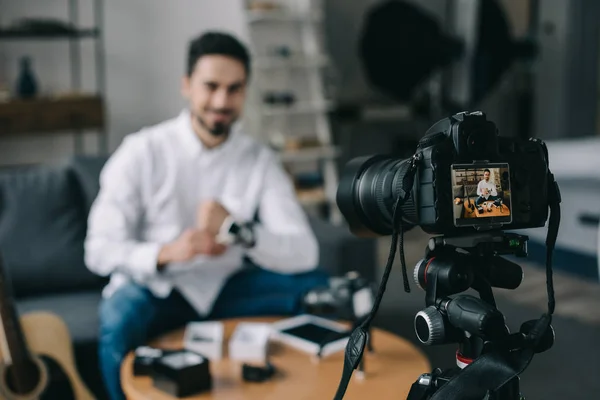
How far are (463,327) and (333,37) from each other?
453 centimetres

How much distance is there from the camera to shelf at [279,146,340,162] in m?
4.40

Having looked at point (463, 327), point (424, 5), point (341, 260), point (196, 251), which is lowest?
point (341, 260)

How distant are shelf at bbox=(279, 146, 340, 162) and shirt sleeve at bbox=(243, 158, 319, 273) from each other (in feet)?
7.27

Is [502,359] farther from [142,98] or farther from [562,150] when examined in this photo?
[142,98]

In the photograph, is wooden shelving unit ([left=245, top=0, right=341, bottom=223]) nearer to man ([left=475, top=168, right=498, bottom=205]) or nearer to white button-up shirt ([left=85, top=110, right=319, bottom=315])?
white button-up shirt ([left=85, top=110, right=319, bottom=315])

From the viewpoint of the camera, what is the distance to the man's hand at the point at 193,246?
1.74 m

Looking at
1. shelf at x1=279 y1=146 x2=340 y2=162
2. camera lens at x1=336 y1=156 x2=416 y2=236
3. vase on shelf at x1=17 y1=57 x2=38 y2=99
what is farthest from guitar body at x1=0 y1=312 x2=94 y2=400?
shelf at x1=279 y1=146 x2=340 y2=162

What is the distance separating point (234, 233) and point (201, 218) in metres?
0.10

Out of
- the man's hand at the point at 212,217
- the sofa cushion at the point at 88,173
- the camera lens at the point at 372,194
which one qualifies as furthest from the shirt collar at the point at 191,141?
the camera lens at the point at 372,194

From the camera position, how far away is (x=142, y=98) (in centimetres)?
→ 419

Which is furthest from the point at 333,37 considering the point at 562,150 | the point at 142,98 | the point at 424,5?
the point at 562,150

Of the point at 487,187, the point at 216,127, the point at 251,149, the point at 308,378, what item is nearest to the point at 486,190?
the point at 487,187

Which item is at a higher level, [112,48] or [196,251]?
[112,48]

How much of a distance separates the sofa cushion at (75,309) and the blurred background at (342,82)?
438mm
